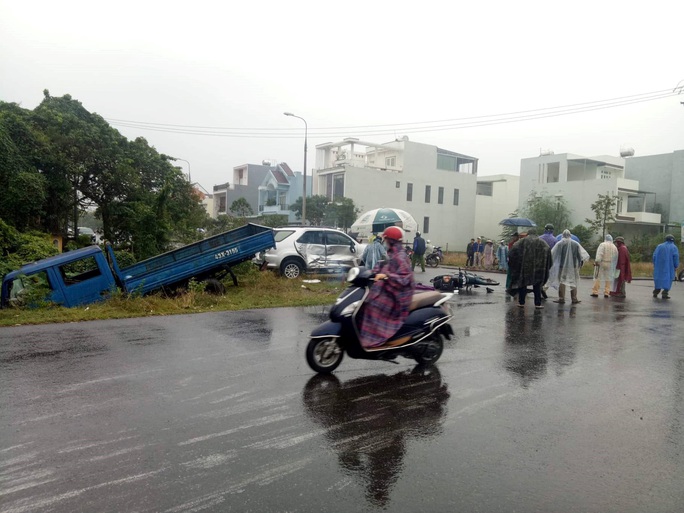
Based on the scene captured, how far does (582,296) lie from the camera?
47.8 feet

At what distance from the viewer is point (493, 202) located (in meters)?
57.3

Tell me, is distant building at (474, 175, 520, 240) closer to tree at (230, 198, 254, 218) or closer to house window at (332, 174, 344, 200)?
house window at (332, 174, 344, 200)

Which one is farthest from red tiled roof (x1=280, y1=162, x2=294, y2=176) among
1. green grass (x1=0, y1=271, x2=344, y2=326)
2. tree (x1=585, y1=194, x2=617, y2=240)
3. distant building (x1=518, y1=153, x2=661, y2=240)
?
green grass (x1=0, y1=271, x2=344, y2=326)

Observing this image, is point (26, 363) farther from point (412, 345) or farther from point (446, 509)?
point (446, 509)

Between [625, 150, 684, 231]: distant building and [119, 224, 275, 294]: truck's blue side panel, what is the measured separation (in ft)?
134

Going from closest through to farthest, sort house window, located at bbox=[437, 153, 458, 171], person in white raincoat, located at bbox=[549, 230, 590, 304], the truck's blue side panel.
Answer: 1. the truck's blue side panel
2. person in white raincoat, located at bbox=[549, 230, 590, 304]
3. house window, located at bbox=[437, 153, 458, 171]

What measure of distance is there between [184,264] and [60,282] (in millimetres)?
2615

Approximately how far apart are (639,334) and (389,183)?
3909 cm

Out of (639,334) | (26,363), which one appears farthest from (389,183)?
(26,363)

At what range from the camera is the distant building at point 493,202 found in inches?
2207

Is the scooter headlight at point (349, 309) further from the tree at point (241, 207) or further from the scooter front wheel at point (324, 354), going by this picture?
the tree at point (241, 207)

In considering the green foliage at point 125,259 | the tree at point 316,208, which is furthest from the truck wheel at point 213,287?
the tree at point 316,208

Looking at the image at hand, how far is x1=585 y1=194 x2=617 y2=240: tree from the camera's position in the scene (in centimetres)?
3759

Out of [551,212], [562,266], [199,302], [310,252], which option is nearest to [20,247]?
[199,302]
